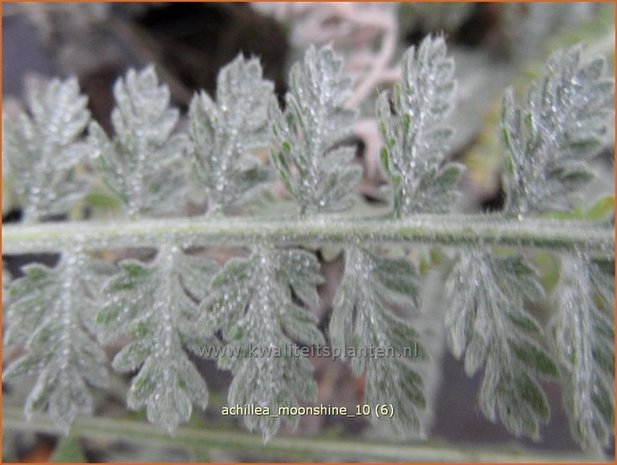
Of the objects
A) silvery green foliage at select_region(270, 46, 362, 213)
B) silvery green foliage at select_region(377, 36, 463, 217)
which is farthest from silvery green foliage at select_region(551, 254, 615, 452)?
silvery green foliage at select_region(270, 46, 362, 213)

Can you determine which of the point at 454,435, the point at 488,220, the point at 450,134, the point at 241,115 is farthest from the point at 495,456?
the point at 241,115

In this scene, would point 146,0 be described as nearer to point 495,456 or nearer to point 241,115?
point 241,115

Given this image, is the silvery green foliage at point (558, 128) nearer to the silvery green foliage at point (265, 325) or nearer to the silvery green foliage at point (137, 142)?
the silvery green foliage at point (265, 325)

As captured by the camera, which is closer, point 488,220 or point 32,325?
point 488,220

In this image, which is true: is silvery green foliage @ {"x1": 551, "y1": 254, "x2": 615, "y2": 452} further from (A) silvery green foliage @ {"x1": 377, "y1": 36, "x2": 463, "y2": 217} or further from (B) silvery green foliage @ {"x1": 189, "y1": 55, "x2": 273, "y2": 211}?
(B) silvery green foliage @ {"x1": 189, "y1": 55, "x2": 273, "y2": 211}

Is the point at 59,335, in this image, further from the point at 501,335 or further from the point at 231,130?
the point at 501,335

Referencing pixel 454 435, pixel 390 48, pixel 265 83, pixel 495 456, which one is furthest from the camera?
pixel 454 435

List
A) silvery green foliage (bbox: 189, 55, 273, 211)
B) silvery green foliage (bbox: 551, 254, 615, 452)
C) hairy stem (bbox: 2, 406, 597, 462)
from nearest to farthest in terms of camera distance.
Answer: silvery green foliage (bbox: 551, 254, 615, 452) → silvery green foliage (bbox: 189, 55, 273, 211) → hairy stem (bbox: 2, 406, 597, 462)
